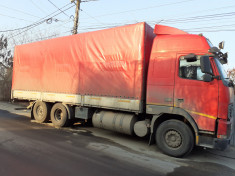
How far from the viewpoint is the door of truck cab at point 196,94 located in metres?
4.52

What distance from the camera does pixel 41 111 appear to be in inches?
338

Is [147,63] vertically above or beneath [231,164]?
above

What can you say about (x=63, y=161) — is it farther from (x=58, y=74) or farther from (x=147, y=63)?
(x=58, y=74)

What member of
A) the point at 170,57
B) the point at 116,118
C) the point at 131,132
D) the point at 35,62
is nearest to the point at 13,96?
the point at 35,62

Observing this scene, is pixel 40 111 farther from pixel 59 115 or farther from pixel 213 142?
pixel 213 142

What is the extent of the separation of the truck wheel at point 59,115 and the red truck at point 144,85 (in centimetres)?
4

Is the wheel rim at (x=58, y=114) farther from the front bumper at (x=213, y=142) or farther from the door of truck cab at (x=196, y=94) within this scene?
the front bumper at (x=213, y=142)

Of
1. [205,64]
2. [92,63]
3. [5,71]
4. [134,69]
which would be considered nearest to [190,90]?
[205,64]

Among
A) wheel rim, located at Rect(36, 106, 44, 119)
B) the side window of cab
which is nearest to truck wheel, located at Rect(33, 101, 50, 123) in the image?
wheel rim, located at Rect(36, 106, 44, 119)

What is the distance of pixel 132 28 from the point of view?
5.86m

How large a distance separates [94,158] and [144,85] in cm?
262

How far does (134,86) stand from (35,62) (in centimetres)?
557

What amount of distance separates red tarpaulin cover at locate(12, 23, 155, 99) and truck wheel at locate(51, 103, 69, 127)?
28.2 inches

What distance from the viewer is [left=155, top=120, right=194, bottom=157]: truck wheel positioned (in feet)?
15.7
